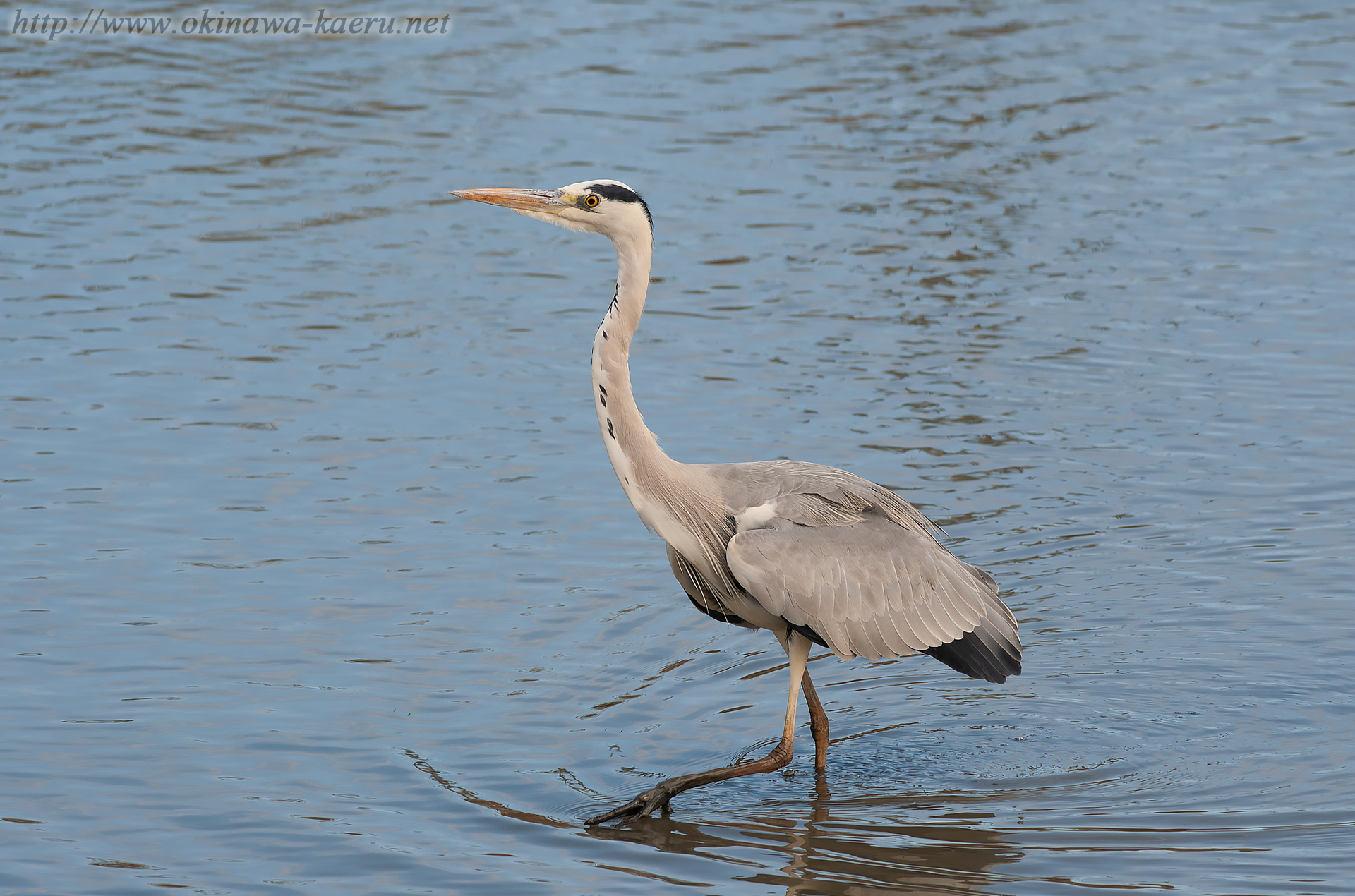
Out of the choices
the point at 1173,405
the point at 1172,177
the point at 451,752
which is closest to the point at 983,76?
the point at 1172,177

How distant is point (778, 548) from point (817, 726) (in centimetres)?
94

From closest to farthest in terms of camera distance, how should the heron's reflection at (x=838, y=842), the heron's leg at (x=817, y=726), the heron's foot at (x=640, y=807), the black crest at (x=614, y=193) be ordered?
the heron's reflection at (x=838, y=842) < the heron's foot at (x=640, y=807) < the black crest at (x=614, y=193) < the heron's leg at (x=817, y=726)

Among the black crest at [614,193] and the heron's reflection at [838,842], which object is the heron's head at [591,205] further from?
the heron's reflection at [838,842]

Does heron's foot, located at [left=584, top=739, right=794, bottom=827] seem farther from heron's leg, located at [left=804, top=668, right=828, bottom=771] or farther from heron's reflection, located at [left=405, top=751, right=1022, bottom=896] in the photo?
heron's leg, located at [left=804, top=668, right=828, bottom=771]

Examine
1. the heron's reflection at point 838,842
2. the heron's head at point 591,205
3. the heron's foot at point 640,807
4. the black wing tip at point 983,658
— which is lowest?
the heron's reflection at point 838,842

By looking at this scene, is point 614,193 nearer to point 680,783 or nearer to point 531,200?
point 531,200

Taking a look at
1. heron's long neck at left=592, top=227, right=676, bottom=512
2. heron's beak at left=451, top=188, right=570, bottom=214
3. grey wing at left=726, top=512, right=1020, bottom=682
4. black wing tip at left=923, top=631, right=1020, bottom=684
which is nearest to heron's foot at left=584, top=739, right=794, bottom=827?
grey wing at left=726, top=512, right=1020, bottom=682

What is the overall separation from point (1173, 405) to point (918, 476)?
218 cm

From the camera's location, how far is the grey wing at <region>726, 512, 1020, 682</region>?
7.09 m

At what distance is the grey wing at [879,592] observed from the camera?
23.3ft

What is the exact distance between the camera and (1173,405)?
11.3 meters

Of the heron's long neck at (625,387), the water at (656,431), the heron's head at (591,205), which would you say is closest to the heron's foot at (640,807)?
the water at (656,431)

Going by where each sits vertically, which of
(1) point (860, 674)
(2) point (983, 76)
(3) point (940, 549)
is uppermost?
(2) point (983, 76)

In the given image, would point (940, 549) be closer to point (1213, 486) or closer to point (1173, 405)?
point (1213, 486)
